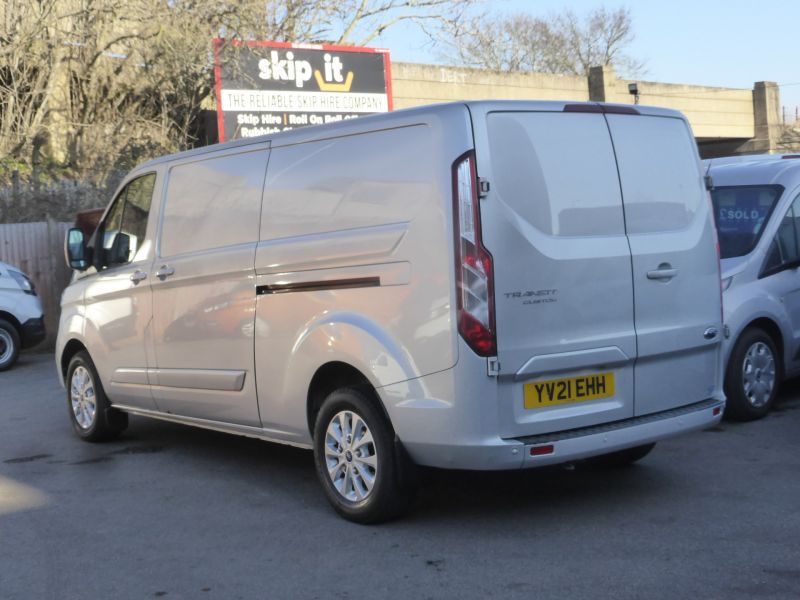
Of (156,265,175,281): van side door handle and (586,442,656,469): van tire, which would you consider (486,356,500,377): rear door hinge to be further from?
(156,265,175,281): van side door handle

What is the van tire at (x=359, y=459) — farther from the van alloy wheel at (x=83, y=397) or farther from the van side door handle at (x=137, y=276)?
the van alloy wheel at (x=83, y=397)

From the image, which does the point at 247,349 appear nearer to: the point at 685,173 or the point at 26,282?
the point at 685,173

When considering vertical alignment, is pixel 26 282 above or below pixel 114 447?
above

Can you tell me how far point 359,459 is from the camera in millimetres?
5613

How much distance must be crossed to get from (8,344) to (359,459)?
9733 millimetres

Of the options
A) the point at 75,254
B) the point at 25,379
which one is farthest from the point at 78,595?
the point at 25,379

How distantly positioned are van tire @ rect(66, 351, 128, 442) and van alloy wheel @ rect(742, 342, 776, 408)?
15.7 feet

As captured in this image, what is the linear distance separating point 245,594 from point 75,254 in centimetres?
440

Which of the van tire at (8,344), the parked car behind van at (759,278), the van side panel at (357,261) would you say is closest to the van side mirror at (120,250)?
the van side panel at (357,261)

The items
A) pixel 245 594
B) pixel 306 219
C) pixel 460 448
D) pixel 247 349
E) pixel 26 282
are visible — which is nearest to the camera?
pixel 245 594

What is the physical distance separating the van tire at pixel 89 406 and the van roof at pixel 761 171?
5.23 metres

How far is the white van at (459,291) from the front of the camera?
5.06 metres

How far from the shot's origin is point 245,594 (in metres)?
4.60

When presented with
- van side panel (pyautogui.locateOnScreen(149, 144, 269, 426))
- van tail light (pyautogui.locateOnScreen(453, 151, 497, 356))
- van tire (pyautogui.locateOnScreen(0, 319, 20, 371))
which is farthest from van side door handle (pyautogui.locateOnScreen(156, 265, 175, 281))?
van tire (pyautogui.locateOnScreen(0, 319, 20, 371))
